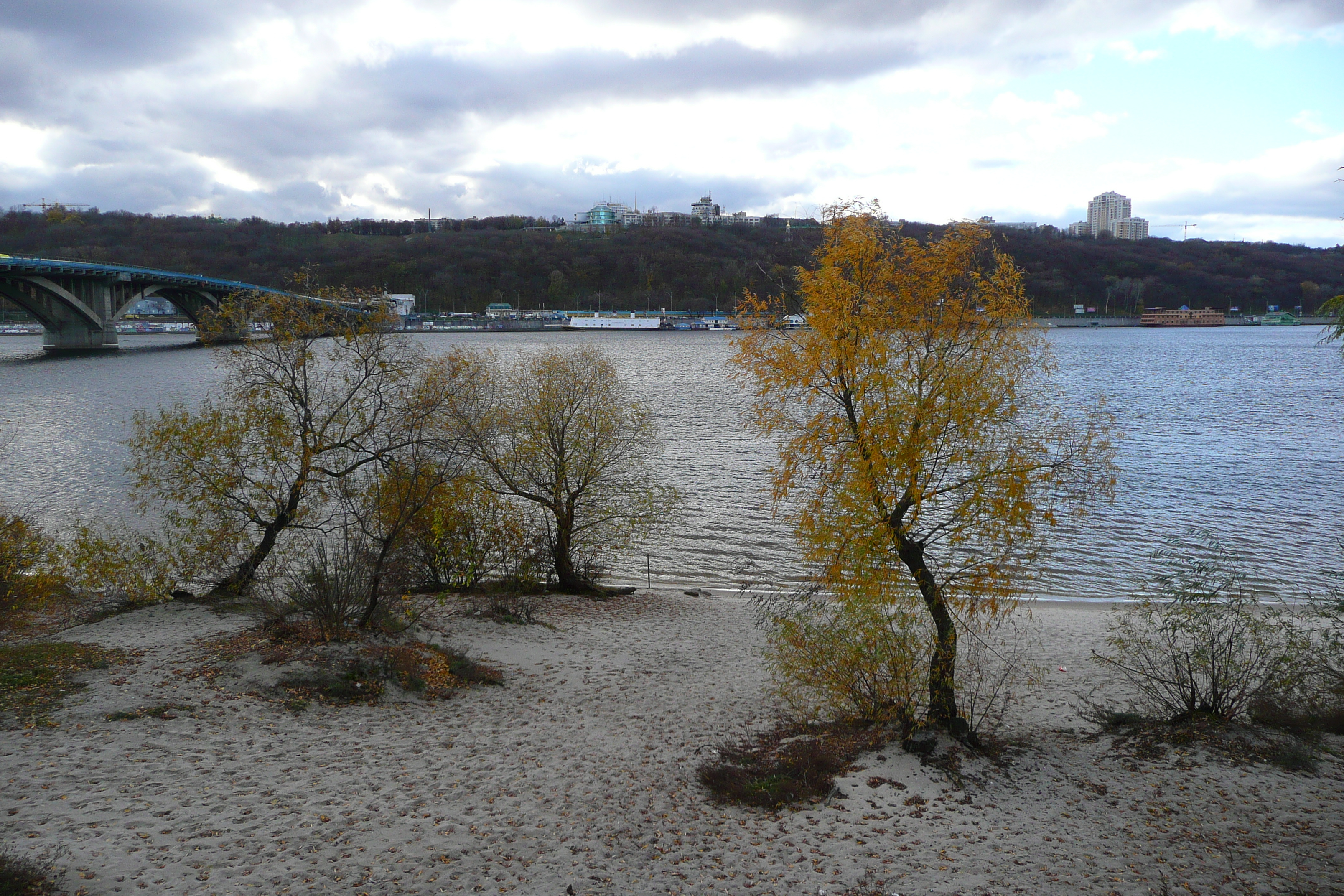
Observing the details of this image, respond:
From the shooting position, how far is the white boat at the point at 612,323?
167 metres

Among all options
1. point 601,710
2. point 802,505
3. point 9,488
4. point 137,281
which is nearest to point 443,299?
point 137,281

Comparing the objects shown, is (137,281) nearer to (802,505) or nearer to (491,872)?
(802,505)

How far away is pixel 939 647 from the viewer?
38.1ft

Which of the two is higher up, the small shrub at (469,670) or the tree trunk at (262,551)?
the tree trunk at (262,551)

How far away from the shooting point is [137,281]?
95.2 meters

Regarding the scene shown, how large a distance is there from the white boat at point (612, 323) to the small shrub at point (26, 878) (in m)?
161

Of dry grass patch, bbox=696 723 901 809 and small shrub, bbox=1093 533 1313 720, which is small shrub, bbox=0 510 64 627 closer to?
dry grass patch, bbox=696 723 901 809

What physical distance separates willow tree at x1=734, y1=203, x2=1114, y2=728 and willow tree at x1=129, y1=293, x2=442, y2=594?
909 centimetres

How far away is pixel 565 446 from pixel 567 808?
13178 millimetres

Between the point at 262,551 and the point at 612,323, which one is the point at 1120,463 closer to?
the point at 262,551

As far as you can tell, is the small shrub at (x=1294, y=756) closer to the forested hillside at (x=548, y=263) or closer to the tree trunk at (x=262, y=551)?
the tree trunk at (x=262, y=551)

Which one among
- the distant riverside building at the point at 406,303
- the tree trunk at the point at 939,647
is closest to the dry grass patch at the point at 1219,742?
the tree trunk at the point at 939,647

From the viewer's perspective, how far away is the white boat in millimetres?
167125

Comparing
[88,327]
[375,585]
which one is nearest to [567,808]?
[375,585]
